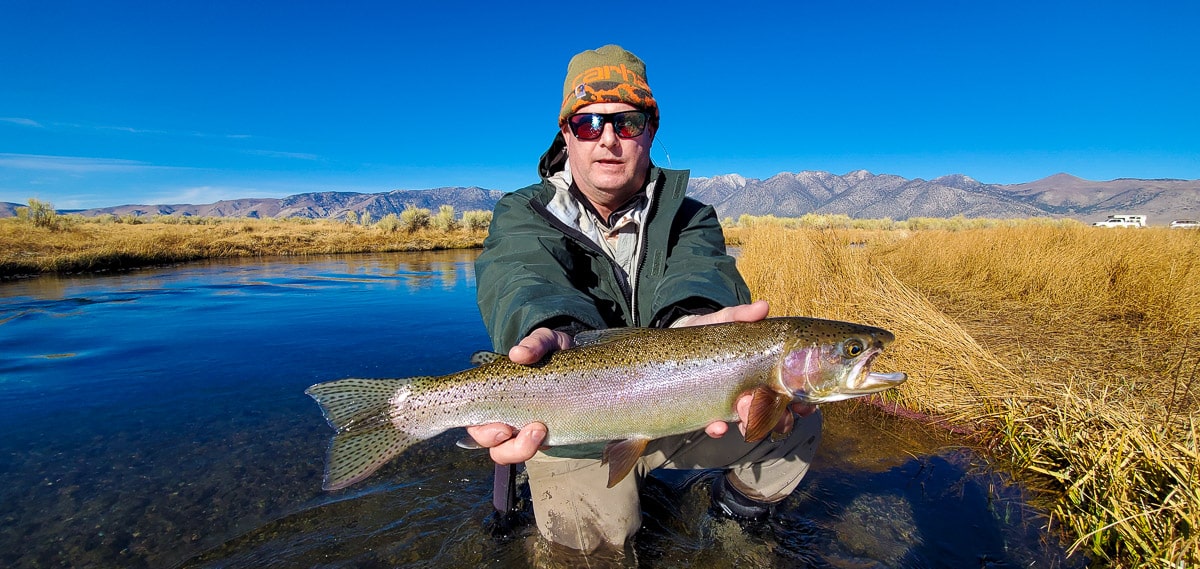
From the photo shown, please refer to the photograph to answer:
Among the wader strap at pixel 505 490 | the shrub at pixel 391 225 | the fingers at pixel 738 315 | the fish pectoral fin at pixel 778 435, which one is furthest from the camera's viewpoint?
the shrub at pixel 391 225

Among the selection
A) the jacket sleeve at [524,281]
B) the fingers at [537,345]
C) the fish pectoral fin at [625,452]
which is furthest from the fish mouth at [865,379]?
the fingers at [537,345]

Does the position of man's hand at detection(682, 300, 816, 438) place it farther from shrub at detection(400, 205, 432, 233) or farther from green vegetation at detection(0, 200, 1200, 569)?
shrub at detection(400, 205, 432, 233)

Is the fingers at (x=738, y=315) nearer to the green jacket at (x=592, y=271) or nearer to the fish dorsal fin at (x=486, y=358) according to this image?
the green jacket at (x=592, y=271)

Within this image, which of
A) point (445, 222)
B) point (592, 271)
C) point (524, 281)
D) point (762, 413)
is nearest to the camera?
point (762, 413)

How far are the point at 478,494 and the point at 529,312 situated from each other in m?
2.58

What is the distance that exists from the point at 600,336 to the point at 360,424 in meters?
1.32

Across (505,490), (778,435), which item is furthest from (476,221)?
(778,435)

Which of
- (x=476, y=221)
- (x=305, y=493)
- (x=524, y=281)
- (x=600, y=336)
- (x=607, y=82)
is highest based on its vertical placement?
(x=476, y=221)

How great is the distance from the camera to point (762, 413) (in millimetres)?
2691

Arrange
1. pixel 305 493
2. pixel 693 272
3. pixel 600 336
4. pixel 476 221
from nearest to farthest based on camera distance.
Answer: pixel 600 336, pixel 693 272, pixel 305 493, pixel 476 221

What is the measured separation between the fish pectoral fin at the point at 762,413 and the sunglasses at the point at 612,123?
1960 millimetres

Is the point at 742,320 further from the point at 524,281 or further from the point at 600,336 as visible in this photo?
the point at 524,281

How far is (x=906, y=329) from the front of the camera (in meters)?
6.47

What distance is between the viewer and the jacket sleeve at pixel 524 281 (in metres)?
2.93
